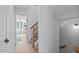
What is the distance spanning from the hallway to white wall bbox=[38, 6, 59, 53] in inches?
4.7

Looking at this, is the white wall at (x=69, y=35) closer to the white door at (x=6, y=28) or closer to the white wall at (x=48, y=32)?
the white wall at (x=48, y=32)

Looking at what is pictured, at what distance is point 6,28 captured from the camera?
1.03 meters

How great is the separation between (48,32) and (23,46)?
0.32 m

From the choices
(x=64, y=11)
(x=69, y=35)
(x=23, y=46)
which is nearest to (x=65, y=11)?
(x=64, y=11)

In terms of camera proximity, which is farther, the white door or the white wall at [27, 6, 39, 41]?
the white wall at [27, 6, 39, 41]

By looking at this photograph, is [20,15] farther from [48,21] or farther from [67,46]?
[67,46]

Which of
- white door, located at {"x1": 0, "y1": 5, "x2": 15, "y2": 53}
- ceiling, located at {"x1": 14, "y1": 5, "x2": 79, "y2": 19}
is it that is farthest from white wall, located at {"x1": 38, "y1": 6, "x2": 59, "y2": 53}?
white door, located at {"x1": 0, "y1": 5, "x2": 15, "y2": 53}

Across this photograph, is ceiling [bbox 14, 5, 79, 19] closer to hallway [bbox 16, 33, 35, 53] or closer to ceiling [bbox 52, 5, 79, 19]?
ceiling [bbox 52, 5, 79, 19]

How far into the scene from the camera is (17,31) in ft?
3.65

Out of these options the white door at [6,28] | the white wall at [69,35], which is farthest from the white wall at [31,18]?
the white wall at [69,35]

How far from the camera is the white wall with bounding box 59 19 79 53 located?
1.06 m

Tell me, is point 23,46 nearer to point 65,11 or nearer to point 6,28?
point 6,28

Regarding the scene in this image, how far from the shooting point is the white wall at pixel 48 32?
108 cm

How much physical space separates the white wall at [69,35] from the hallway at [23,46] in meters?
0.36
